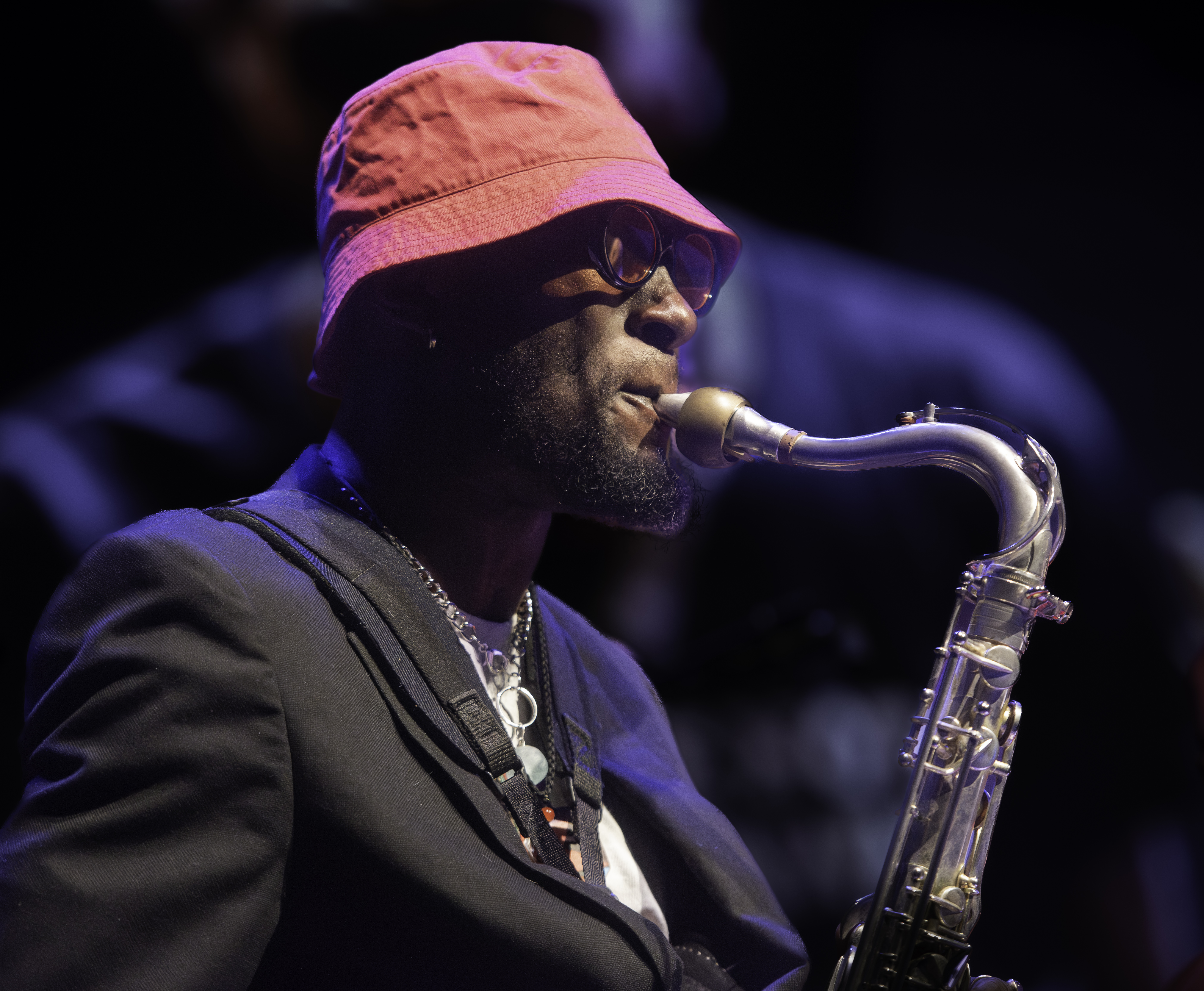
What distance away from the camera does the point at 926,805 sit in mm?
1494

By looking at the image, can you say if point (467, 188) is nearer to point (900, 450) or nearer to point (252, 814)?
point (900, 450)

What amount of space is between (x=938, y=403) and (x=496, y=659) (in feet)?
6.87

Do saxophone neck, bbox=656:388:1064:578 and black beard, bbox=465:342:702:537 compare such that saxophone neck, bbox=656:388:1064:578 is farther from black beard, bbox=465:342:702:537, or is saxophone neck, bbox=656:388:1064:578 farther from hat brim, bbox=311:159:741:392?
hat brim, bbox=311:159:741:392

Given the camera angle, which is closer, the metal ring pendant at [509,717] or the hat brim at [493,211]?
the hat brim at [493,211]

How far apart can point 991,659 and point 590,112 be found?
1050 millimetres

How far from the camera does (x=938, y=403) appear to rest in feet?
10.8

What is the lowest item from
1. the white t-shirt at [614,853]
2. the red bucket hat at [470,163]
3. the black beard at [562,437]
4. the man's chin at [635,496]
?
the white t-shirt at [614,853]

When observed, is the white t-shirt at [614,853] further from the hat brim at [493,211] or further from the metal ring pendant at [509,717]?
the hat brim at [493,211]

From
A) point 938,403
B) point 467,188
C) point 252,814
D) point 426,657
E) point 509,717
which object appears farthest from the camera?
point 938,403

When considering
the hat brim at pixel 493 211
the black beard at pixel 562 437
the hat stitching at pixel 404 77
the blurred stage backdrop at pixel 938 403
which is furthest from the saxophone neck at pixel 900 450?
the blurred stage backdrop at pixel 938 403

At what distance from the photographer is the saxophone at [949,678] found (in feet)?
4.74

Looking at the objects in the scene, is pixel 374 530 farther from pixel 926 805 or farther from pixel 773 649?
pixel 773 649

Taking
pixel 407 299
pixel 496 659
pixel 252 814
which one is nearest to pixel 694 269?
pixel 407 299

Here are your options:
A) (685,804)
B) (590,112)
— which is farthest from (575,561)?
(590,112)
